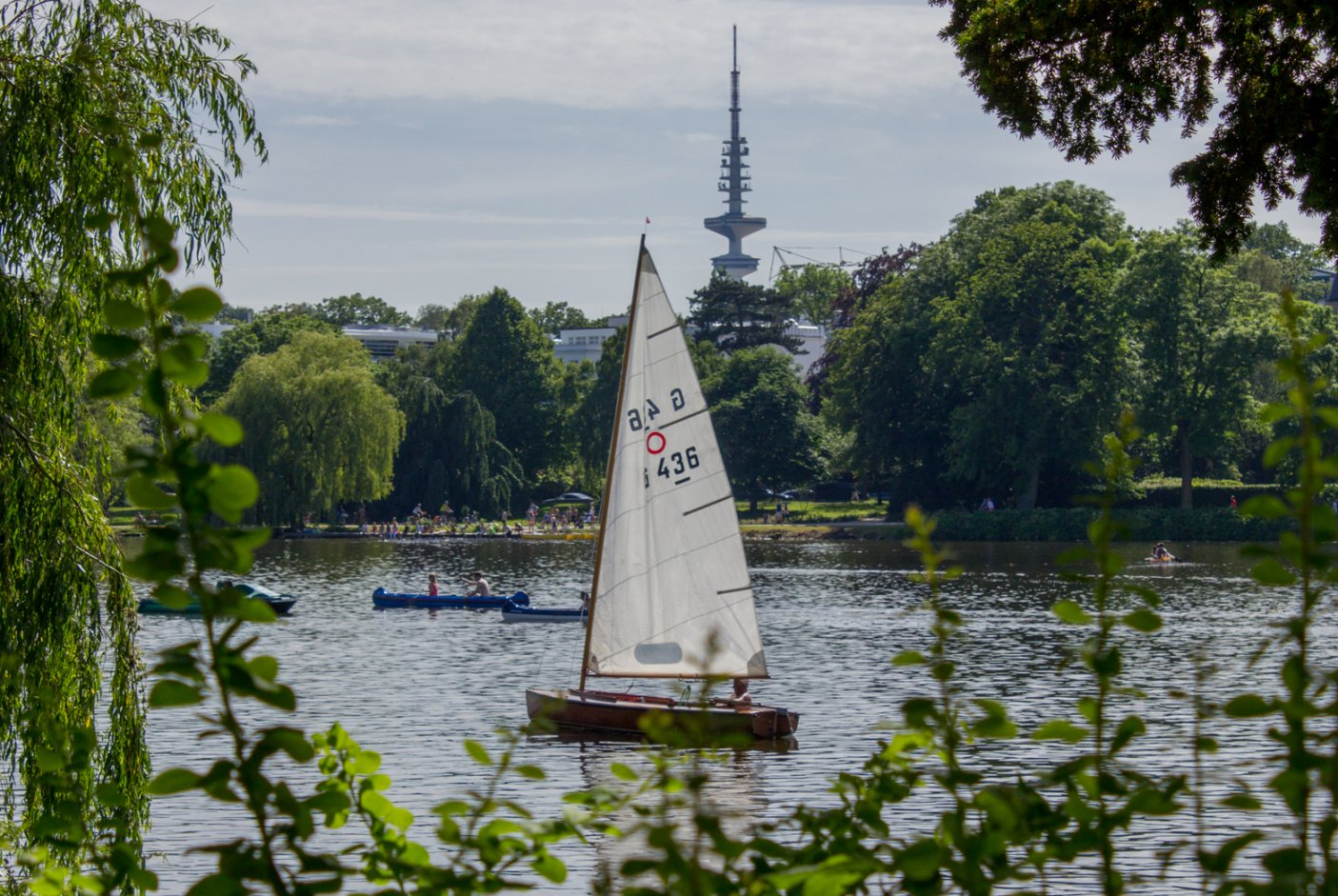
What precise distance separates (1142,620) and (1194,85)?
10.6 metres

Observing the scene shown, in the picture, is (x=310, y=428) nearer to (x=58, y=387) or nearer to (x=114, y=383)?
(x=58, y=387)

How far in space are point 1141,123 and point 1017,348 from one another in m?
64.8

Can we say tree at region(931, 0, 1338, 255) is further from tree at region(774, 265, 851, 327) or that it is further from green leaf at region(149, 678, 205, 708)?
tree at region(774, 265, 851, 327)

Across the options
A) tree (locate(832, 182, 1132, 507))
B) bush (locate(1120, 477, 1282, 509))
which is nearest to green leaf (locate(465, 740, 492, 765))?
tree (locate(832, 182, 1132, 507))

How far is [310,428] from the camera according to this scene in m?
79.4

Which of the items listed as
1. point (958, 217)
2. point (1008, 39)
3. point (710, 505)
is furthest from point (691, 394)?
point (958, 217)

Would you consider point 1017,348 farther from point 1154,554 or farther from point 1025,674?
point 1025,674

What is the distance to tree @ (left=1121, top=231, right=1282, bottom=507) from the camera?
7469 cm

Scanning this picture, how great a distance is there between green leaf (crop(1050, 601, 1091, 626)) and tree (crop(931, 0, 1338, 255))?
9666mm

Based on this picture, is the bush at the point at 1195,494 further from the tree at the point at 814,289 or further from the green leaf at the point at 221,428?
the tree at the point at 814,289

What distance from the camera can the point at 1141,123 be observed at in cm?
1305

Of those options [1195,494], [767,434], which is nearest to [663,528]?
[1195,494]

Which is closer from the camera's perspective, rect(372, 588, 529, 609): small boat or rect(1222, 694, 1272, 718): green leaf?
rect(1222, 694, 1272, 718): green leaf

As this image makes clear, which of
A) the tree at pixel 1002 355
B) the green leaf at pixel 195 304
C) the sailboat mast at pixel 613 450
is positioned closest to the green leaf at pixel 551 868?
the green leaf at pixel 195 304
